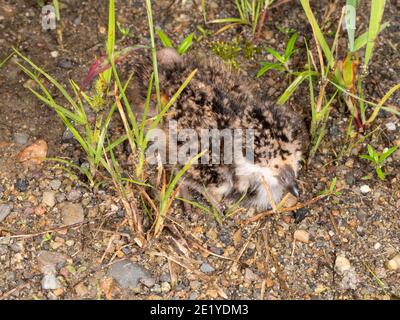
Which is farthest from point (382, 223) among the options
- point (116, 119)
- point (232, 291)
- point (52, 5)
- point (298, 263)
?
point (52, 5)

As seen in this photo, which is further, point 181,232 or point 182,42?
point 182,42

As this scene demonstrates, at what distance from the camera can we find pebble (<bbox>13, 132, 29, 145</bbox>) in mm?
3873

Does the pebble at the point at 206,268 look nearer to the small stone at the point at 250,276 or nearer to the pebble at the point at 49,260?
the small stone at the point at 250,276

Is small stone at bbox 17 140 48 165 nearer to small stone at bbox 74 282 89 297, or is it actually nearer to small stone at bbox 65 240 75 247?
small stone at bbox 65 240 75 247

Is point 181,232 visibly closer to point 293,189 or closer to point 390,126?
point 293,189

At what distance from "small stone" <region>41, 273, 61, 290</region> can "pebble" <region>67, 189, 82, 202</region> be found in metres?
0.49

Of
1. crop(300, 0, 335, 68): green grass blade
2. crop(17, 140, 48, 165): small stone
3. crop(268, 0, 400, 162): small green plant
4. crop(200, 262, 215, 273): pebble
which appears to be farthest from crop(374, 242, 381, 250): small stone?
crop(17, 140, 48, 165): small stone

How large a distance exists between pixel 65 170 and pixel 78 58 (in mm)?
855

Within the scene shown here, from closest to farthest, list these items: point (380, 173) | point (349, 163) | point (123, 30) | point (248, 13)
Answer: point (380, 173), point (349, 163), point (123, 30), point (248, 13)

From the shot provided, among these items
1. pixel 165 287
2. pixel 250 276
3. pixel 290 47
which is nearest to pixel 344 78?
pixel 290 47

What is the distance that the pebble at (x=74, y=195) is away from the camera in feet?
12.2

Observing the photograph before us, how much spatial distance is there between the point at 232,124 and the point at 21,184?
1.31m

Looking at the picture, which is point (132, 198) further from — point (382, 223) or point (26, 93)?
point (382, 223)

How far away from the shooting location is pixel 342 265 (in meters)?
3.63
